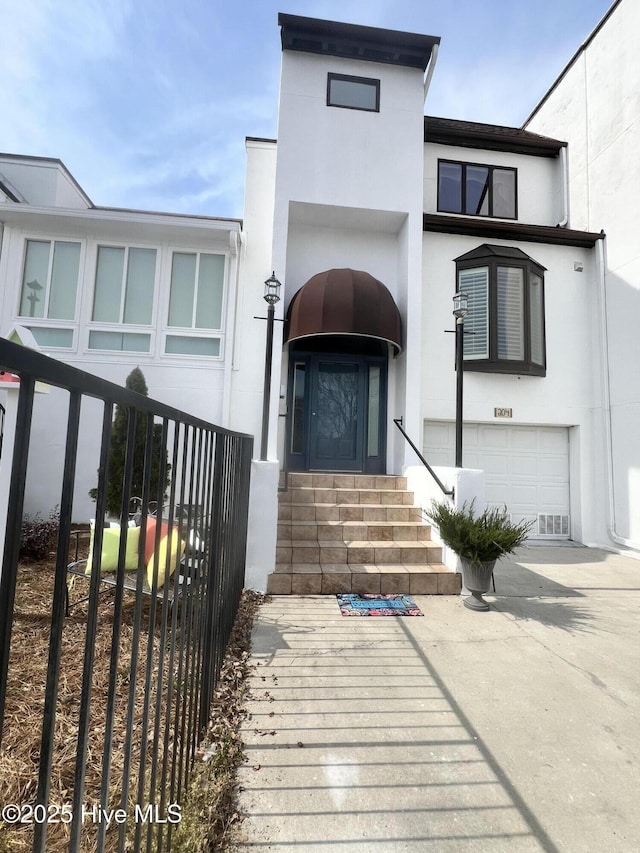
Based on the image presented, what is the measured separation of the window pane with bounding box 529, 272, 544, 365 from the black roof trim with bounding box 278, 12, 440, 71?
15.2 ft

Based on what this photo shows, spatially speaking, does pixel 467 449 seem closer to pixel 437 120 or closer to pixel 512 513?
pixel 512 513

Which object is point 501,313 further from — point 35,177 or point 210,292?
point 35,177

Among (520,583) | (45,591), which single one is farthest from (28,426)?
(520,583)

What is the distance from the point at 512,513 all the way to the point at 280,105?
8.74m

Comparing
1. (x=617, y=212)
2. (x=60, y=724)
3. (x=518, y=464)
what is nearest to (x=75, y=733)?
(x=60, y=724)

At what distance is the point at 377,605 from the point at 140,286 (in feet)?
22.2

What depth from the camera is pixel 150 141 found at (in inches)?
324

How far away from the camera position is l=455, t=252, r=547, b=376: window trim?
7777 millimetres

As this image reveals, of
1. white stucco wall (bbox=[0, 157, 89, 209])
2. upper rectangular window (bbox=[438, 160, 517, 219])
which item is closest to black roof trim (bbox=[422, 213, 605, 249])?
upper rectangular window (bbox=[438, 160, 517, 219])

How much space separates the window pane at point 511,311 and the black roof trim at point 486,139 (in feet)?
12.0

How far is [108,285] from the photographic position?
7496 millimetres

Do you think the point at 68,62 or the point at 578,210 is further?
the point at 578,210

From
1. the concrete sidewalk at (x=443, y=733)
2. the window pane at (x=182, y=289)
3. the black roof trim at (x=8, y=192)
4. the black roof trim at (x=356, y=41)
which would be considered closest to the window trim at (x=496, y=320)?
the black roof trim at (x=356, y=41)

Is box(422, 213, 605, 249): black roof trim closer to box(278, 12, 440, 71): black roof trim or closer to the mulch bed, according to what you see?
box(278, 12, 440, 71): black roof trim
